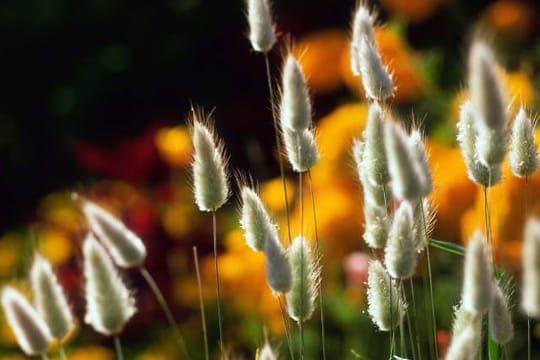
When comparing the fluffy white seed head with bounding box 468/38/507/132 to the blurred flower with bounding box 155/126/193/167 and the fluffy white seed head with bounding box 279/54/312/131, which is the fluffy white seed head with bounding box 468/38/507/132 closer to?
the fluffy white seed head with bounding box 279/54/312/131

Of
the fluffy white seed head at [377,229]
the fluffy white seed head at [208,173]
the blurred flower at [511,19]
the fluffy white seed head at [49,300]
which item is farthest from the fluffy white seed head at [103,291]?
the blurred flower at [511,19]

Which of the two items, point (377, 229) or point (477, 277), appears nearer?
point (477, 277)

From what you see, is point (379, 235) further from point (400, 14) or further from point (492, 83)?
point (400, 14)

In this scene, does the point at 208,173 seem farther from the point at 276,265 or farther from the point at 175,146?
the point at 175,146

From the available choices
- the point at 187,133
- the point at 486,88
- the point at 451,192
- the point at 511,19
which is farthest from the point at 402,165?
the point at 511,19

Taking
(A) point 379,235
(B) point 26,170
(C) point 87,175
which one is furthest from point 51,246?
(A) point 379,235

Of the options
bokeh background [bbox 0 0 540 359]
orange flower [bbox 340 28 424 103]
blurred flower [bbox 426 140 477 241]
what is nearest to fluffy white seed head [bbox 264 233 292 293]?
bokeh background [bbox 0 0 540 359]
